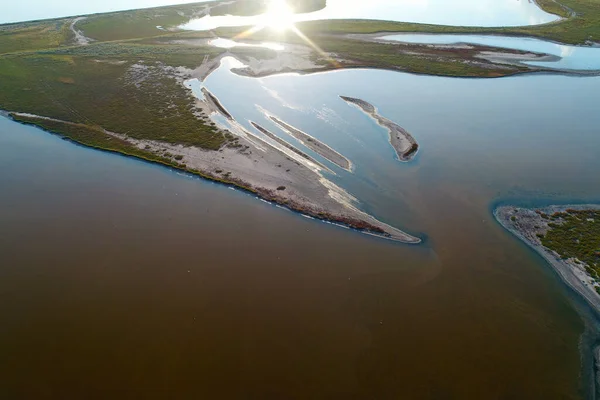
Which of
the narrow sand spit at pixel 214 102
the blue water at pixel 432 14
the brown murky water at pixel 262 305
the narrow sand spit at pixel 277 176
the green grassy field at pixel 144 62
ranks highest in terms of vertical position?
the blue water at pixel 432 14

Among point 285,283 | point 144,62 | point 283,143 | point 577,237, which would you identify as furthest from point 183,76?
point 577,237

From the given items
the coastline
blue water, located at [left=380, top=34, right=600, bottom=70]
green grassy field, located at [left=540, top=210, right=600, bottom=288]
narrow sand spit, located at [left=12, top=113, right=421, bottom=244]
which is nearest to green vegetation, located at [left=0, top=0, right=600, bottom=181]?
narrow sand spit, located at [left=12, top=113, right=421, bottom=244]

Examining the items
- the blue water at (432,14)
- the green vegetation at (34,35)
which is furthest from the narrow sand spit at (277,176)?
the blue water at (432,14)

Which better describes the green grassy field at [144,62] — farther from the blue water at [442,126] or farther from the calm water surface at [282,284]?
the calm water surface at [282,284]

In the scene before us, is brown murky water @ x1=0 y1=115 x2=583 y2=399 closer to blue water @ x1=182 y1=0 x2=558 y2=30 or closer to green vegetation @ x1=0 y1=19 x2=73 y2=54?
green vegetation @ x1=0 y1=19 x2=73 y2=54

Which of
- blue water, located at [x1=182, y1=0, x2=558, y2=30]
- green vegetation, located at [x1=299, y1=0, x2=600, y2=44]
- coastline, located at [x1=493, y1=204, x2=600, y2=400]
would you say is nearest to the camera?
coastline, located at [x1=493, y1=204, x2=600, y2=400]
